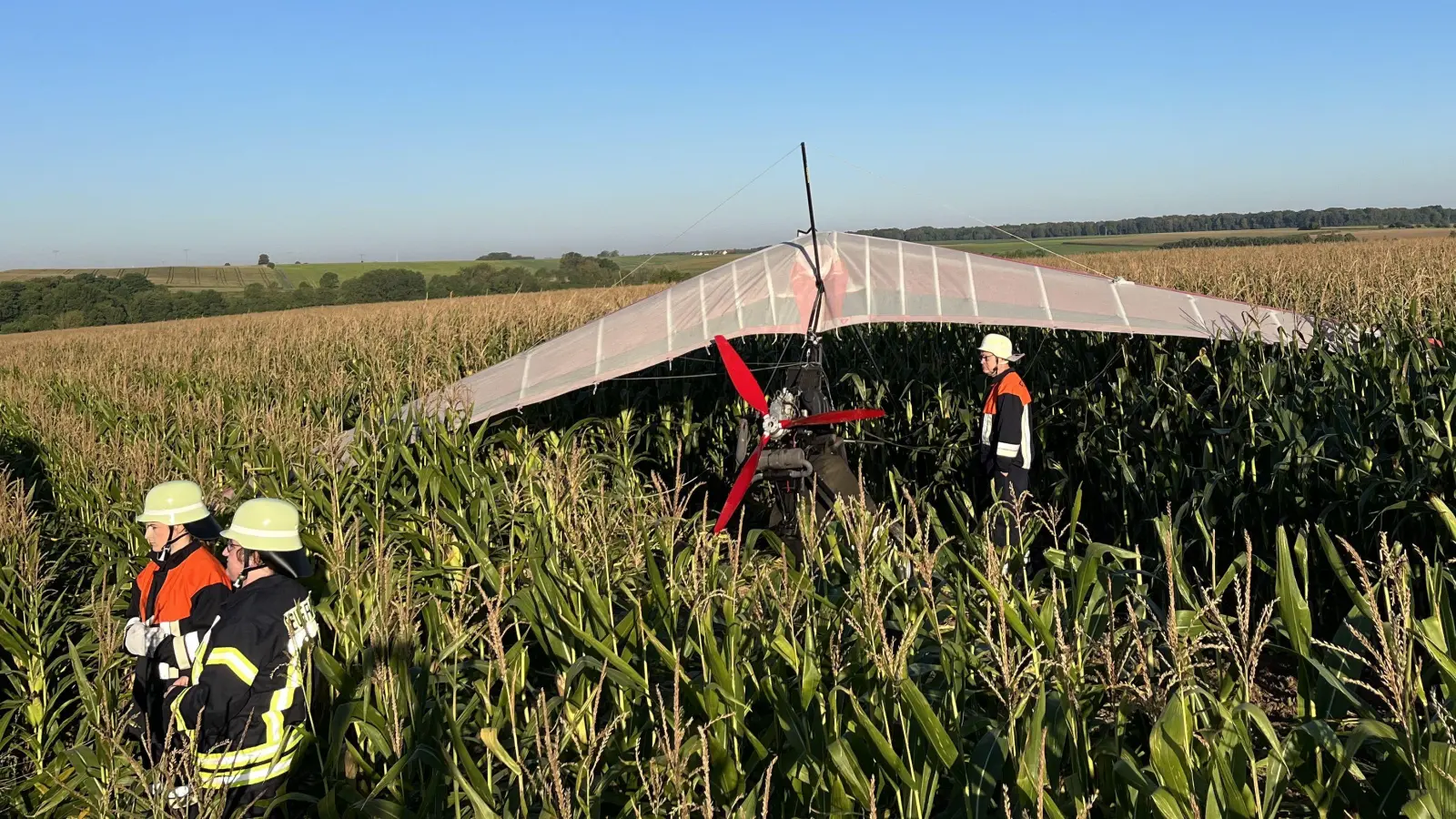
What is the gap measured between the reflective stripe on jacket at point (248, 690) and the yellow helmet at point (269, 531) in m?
0.22

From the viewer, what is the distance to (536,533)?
5664 mm

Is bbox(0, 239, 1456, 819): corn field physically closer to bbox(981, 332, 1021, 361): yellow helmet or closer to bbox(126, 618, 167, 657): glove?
bbox(126, 618, 167, 657): glove

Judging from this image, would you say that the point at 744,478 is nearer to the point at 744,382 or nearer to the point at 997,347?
the point at 744,382

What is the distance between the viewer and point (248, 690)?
3672 mm

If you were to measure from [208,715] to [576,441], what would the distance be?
19.0 ft

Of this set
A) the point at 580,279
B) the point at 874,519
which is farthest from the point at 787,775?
the point at 580,279

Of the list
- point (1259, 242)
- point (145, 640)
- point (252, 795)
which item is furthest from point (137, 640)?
point (1259, 242)

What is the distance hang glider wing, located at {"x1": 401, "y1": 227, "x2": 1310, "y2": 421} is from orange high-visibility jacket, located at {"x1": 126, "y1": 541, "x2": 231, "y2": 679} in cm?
330

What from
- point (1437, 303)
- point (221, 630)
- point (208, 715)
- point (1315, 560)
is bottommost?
point (1315, 560)

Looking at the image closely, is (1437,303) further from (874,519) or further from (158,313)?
(158,313)

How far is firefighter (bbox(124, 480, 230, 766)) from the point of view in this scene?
4008mm

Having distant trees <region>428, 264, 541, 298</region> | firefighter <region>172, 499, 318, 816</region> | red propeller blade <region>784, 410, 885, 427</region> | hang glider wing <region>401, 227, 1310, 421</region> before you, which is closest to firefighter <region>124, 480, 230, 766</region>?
firefighter <region>172, 499, 318, 816</region>

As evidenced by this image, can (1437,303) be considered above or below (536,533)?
above

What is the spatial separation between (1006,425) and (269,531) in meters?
4.92
